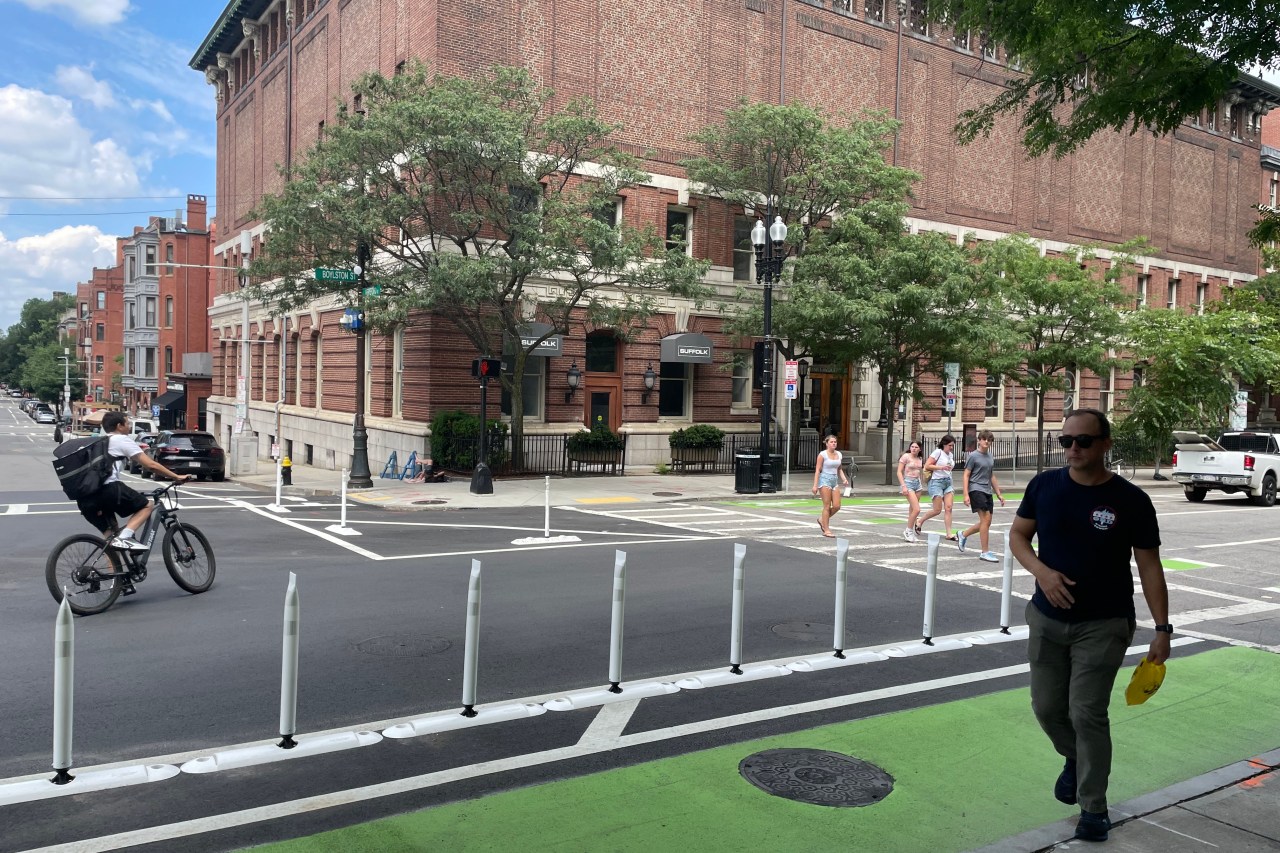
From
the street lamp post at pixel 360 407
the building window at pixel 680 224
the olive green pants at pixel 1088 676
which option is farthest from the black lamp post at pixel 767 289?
the olive green pants at pixel 1088 676

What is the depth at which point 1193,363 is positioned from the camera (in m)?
35.2

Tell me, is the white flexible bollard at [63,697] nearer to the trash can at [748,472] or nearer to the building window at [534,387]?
the trash can at [748,472]

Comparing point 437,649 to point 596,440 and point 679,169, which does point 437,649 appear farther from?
point 679,169

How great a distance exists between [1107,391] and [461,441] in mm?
30571

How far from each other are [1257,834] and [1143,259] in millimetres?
45505

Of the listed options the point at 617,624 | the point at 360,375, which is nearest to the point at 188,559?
the point at 617,624

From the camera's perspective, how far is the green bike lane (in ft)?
15.9

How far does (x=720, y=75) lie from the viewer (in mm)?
31594

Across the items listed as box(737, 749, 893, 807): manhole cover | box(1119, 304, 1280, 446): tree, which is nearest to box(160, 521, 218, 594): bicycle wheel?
box(737, 749, 893, 807): manhole cover

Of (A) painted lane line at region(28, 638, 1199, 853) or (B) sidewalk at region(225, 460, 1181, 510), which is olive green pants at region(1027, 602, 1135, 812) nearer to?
(A) painted lane line at region(28, 638, 1199, 853)

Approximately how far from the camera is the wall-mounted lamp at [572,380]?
93.6ft

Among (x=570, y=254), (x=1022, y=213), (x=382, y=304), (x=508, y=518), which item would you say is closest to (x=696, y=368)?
(x=570, y=254)

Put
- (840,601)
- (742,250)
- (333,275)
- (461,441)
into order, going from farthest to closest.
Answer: (742,250) → (461,441) → (333,275) → (840,601)

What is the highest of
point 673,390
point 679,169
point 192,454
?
point 679,169
